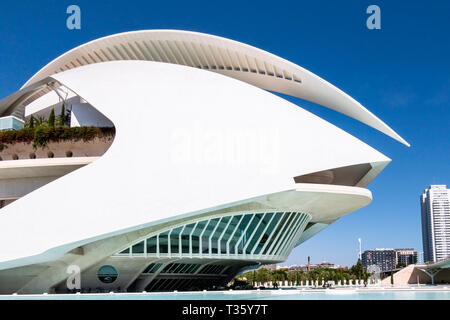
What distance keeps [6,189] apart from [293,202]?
1517cm

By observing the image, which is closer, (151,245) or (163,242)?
(151,245)

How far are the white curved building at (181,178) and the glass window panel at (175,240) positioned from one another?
93mm

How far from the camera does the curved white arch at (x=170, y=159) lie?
2005cm

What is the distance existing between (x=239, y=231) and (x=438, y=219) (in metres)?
124

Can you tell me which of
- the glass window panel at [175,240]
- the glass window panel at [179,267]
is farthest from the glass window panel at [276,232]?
the glass window panel at [175,240]

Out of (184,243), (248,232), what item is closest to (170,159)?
(184,243)

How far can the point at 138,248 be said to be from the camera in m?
22.5

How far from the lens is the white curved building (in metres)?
20.4

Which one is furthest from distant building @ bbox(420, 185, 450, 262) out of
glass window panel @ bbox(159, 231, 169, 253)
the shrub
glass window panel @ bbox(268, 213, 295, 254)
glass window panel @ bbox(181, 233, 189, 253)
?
glass window panel @ bbox(159, 231, 169, 253)

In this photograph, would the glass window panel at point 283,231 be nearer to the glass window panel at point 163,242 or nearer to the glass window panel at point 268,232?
the glass window panel at point 268,232

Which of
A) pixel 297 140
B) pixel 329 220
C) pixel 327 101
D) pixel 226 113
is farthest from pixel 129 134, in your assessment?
pixel 329 220

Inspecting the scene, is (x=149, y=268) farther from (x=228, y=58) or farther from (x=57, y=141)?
(x=228, y=58)
